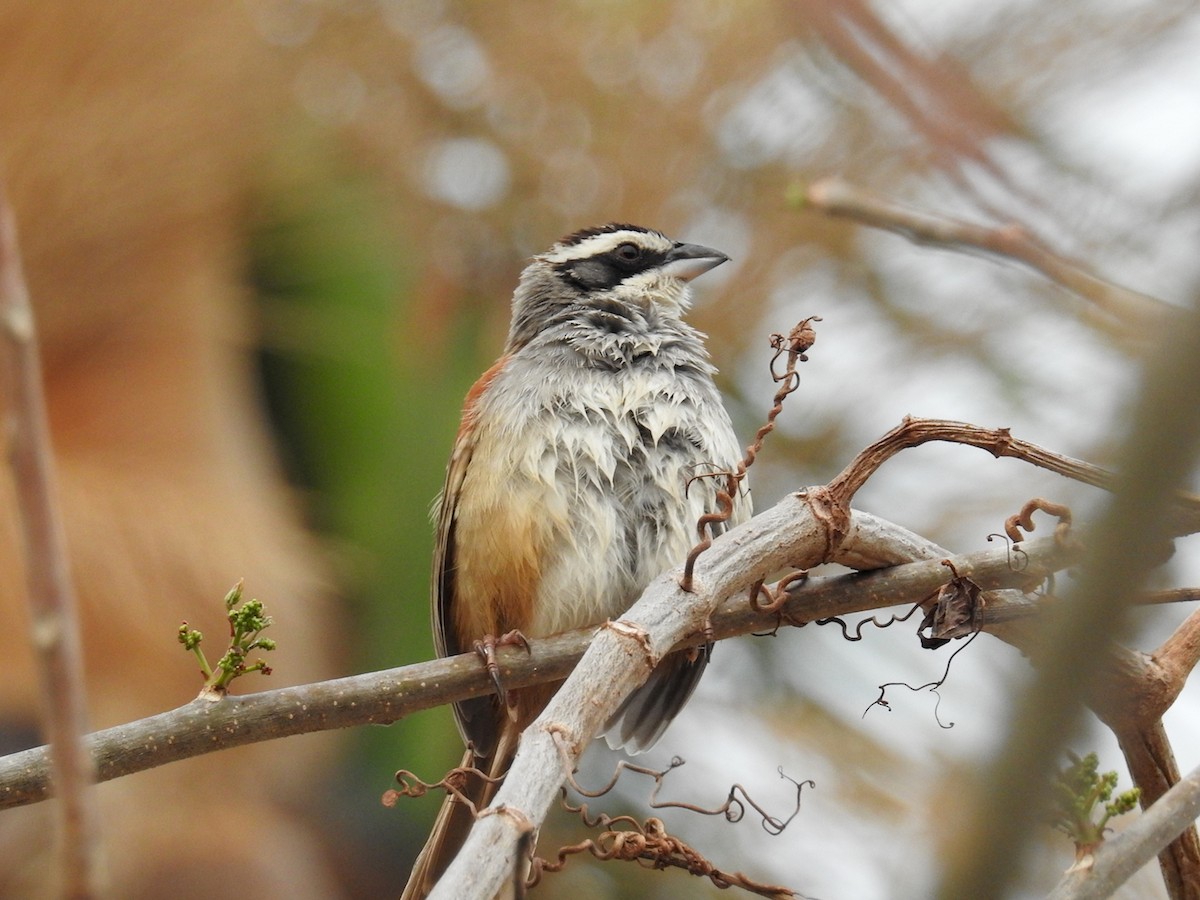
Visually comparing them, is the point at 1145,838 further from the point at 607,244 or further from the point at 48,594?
the point at 607,244

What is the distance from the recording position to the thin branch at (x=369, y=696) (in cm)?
233

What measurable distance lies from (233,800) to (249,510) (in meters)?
1.60

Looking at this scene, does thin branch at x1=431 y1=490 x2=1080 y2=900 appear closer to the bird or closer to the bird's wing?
the bird

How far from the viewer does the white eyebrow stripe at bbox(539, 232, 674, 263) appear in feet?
15.3

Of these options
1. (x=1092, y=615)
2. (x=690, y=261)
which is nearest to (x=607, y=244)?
(x=690, y=261)

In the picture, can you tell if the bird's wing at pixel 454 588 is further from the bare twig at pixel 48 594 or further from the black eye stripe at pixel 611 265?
the bare twig at pixel 48 594

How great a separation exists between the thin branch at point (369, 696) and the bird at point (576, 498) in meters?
0.85

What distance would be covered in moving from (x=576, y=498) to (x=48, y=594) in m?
2.77

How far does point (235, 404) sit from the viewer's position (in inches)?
302

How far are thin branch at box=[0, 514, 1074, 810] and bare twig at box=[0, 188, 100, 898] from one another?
1346mm

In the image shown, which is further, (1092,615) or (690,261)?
(690,261)

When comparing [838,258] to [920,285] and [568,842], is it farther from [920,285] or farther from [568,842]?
[568,842]

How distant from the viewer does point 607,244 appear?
15.4 feet

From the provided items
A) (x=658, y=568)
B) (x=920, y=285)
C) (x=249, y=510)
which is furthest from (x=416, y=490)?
(x=658, y=568)
